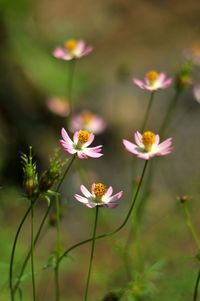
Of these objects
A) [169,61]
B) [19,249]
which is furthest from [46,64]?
[19,249]

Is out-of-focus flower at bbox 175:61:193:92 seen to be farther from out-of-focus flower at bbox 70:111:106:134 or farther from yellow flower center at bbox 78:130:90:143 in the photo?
out-of-focus flower at bbox 70:111:106:134

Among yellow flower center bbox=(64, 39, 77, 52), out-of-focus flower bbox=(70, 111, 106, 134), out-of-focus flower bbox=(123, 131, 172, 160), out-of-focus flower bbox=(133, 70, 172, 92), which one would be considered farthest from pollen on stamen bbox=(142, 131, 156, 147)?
out-of-focus flower bbox=(70, 111, 106, 134)

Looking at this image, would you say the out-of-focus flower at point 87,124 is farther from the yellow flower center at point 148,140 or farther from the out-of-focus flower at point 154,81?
the yellow flower center at point 148,140

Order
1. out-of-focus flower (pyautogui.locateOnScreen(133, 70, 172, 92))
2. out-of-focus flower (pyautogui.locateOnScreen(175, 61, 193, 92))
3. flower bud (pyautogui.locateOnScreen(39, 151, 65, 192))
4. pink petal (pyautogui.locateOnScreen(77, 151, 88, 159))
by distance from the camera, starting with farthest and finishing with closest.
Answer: out-of-focus flower (pyautogui.locateOnScreen(175, 61, 193, 92)), out-of-focus flower (pyautogui.locateOnScreen(133, 70, 172, 92)), pink petal (pyautogui.locateOnScreen(77, 151, 88, 159)), flower bud (pyautogui.locateOnScreen(39, 151, 65, 192))

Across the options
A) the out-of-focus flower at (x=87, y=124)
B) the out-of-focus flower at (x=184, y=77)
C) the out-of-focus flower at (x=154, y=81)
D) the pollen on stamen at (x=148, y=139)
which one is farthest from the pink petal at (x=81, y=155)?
the out-of-focus flower at (x=87, y=124)

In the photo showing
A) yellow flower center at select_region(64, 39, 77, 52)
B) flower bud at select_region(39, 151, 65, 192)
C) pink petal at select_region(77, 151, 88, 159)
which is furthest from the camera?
yellow flower center at select_region(64, 39, 77, 52)

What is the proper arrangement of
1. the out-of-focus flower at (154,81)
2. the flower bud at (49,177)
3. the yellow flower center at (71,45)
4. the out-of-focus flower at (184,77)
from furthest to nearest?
the yellow flower center at (71,45) → the out-of-focus flower at (184,77) → the out-of-focus flower at (154,81) → the flower bud at (49,177)
